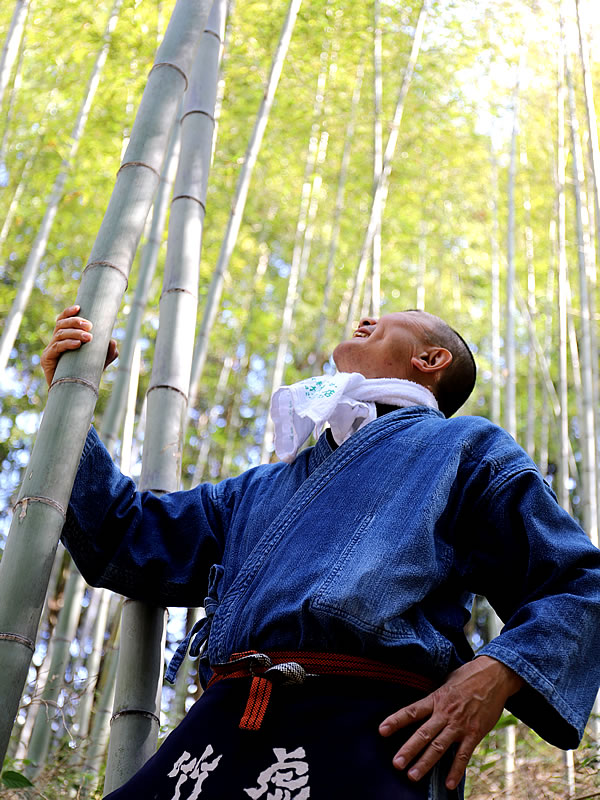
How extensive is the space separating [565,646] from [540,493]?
0.24 metres

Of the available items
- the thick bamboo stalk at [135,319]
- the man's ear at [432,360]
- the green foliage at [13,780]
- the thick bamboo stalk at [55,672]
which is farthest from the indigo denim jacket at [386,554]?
the thick bamboo stalk at [135,319]

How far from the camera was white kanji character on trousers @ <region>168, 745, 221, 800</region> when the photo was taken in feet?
3.98

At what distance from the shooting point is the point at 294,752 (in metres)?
1.18

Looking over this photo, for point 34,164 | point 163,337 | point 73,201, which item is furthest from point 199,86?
point 34,164

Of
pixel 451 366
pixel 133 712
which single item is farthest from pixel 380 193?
pixel 133 712

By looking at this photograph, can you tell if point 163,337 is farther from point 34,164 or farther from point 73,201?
point 34,164

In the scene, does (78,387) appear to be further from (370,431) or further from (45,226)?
(45,226)

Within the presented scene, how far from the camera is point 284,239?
7.38 meters

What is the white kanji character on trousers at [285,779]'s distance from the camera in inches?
44.8

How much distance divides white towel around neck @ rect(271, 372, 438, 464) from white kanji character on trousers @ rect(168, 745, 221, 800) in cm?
56

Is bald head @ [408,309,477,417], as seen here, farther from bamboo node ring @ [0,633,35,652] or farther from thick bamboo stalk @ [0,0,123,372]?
thick bamboo stalk @ [0,0,123,372]

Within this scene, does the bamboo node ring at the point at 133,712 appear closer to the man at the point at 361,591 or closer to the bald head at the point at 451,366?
the man at the point at 361,591

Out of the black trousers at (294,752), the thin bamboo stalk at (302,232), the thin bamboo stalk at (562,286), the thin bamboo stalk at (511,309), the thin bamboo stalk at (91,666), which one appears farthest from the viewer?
the thin bamboo stalk at (302,232)

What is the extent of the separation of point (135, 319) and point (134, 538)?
2181mm
